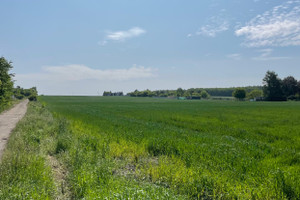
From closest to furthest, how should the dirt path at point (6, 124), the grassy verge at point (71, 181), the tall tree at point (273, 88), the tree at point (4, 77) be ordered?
the grassy verge at point (71, 181) → the dirt path at point (6, 124) → the tree at point (4, 77) → the tall tree at point (273, 88)

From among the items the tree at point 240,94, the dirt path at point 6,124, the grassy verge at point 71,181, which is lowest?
the dirt path at point 6,124

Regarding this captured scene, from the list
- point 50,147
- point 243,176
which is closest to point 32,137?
point 50,147

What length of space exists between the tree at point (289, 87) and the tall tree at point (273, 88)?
4673 mm

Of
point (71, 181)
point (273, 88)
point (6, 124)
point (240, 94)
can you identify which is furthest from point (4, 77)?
point (240, 94)

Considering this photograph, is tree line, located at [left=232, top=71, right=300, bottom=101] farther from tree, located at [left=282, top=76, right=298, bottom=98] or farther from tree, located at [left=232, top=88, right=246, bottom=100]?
tree, located at [left=232, top=88, right=246, bottom=100]

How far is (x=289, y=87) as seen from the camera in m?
101

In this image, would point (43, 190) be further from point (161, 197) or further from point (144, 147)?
point (144, 147)

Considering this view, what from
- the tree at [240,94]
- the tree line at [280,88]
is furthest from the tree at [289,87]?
the tree at [240,94]

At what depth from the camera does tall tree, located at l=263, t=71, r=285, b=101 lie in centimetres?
9819

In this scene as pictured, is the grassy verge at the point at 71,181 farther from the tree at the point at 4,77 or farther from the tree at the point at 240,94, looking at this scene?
the tree at the point at 240,94

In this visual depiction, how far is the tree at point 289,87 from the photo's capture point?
10066cm

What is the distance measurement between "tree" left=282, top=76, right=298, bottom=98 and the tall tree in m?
4.67

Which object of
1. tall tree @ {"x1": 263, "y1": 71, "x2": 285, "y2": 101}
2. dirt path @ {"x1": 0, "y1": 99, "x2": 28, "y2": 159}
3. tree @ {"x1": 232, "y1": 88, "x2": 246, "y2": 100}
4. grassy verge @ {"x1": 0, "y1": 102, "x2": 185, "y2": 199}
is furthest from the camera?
tree @ {"x1": 232, "y1": 88, "x2": 246, "y2": 100}

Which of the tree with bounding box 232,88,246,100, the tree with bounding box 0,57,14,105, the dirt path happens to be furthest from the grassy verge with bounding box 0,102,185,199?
the tree with bounding box 232,88,246,100
